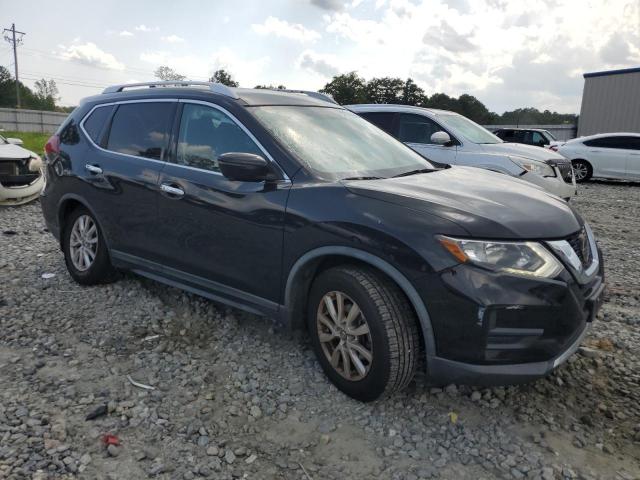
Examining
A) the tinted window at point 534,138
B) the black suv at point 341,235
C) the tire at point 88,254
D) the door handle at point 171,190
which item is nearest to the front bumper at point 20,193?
the tire at point 88,254

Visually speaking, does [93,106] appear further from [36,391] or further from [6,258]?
[36,391]

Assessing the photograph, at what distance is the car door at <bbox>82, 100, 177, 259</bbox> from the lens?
393 cm

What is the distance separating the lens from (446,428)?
109 inches

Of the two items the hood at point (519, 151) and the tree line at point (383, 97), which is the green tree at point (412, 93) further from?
the hood at point (519, 151)

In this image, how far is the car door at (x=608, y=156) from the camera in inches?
558

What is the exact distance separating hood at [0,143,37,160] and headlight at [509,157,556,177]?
8.02 m

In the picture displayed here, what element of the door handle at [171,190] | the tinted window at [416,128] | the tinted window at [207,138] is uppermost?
the tinted window at [416,128]

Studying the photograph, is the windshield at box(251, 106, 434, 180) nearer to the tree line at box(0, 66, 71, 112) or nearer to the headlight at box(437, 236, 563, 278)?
the headlight at box(437, 236, 563, 278)

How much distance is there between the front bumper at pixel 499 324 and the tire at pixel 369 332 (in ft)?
0.57

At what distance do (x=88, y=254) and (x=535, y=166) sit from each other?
6825 mm

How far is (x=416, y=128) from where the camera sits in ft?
29.7

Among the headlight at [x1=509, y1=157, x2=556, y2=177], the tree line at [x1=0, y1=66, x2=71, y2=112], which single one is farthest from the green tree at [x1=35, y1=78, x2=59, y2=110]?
the headlight at [x1=509, y1=157, x2=556, y2=177]

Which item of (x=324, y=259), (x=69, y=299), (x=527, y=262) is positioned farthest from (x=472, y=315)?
(x=69, y=299)

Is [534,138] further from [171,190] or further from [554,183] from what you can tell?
[171,190]
